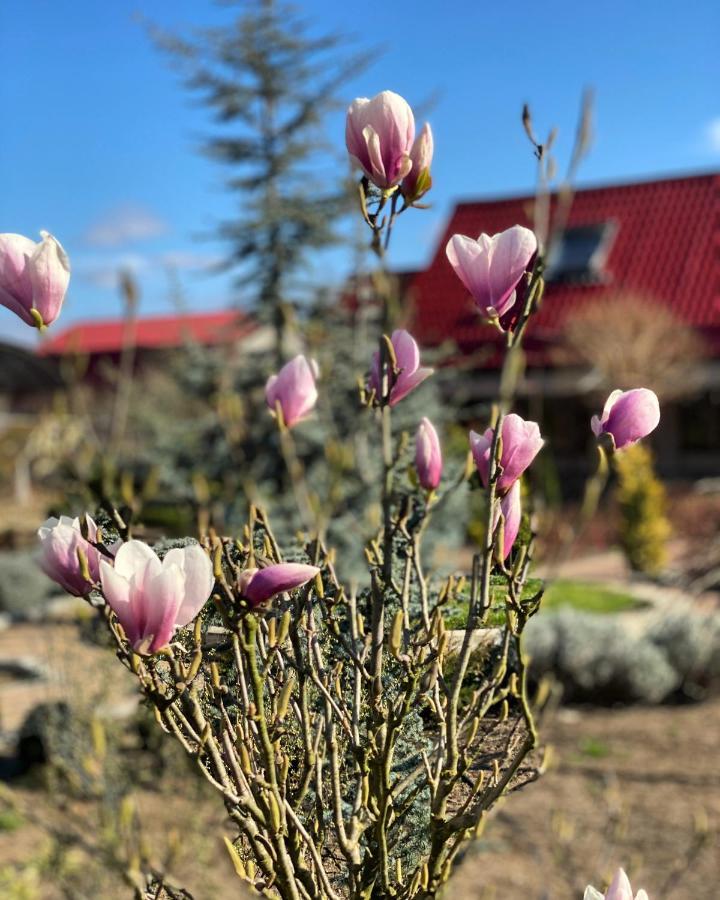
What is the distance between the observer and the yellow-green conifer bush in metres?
12.3

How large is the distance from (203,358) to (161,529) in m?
9.59

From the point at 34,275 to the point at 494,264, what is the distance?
17.6 inches

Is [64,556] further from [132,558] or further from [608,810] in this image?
[608,810]

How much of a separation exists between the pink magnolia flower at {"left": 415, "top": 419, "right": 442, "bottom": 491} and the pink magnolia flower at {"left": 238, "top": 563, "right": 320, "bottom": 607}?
1.03 feet

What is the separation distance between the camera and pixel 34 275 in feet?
3.27

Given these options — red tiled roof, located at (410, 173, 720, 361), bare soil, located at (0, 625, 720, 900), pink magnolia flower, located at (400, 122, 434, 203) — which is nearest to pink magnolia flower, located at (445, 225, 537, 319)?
pink magnolia flower, located at (400, 122, 434, 203)

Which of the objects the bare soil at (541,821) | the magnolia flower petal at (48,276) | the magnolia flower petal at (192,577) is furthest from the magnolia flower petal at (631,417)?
the bare soil at (541,821)

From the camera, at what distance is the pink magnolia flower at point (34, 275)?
993 millimetres

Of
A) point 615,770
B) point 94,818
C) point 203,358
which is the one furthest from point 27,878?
point 203,358

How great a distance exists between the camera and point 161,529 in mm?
1271

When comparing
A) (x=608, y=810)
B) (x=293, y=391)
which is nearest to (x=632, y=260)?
(x=608, y=810)

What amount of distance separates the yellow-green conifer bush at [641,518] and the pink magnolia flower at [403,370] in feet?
37.3

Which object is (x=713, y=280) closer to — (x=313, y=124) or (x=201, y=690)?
(x=313, y=124)

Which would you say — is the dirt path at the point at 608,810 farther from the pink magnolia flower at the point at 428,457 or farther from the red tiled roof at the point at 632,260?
the red tiled roof at the point at 632,260
